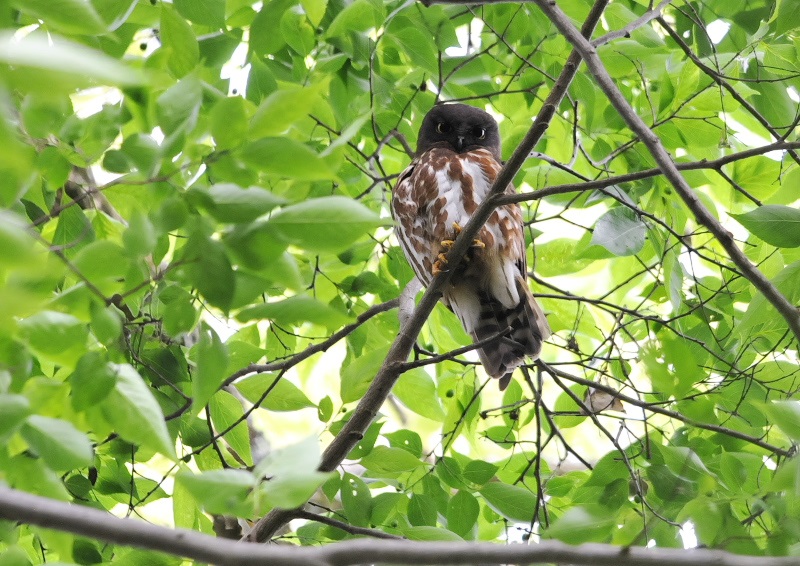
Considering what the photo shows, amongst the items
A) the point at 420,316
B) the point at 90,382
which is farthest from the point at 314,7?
the point at 90,382

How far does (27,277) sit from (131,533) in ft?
1.75

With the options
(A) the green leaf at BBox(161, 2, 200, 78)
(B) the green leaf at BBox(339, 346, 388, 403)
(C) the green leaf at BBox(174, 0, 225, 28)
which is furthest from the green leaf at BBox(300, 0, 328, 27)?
(B) the green leaf at BBox(339, 346, 388, 403)

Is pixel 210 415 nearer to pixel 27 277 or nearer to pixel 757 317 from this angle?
pixel 27 277

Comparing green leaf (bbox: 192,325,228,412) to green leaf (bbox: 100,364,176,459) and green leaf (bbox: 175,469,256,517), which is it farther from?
green leaf (bbox: 175,469,256,517)

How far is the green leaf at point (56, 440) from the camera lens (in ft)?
4.69

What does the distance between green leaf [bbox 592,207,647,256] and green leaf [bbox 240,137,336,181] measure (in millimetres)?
1737

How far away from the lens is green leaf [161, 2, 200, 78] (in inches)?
87.5

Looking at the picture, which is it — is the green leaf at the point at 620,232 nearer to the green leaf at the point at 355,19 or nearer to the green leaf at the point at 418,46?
the green leaf at the point at 418,46

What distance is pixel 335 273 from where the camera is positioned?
3891 mm

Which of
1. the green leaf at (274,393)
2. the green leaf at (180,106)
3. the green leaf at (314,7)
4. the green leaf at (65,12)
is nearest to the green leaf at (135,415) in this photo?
the green leaf at (180,106)

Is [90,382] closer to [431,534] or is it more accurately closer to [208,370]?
[208,370]

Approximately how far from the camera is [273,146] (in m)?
1.41

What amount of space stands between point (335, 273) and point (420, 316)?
1.19 metres

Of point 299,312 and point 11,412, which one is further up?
point 299,312
